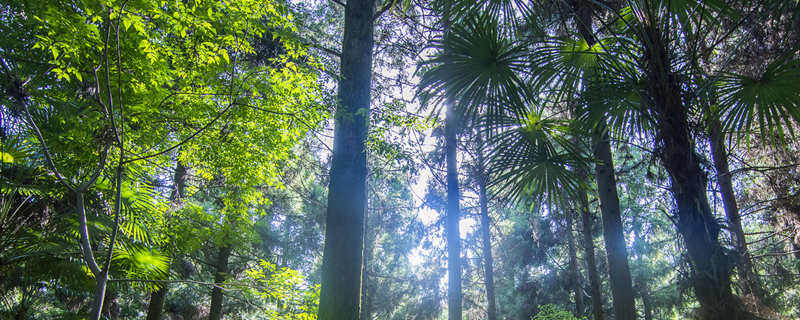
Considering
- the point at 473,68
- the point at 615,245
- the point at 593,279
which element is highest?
the point at 473,68

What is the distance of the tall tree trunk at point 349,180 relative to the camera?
3.77 m

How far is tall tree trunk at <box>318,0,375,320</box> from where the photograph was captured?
377 centimetres

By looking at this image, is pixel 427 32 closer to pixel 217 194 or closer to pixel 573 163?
pixel 573 163

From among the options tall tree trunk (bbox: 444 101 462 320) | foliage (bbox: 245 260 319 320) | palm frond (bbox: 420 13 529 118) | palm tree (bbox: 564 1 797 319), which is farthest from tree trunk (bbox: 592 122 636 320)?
foliage (bbox: 245 260 319 320)

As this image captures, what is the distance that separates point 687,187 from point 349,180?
297cm

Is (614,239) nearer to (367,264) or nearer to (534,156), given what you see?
(534,156)

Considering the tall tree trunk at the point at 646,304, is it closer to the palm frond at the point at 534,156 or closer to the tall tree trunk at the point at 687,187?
the palm frond at the point at 534,156

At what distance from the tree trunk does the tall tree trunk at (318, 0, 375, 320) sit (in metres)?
3.24

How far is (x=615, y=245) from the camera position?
5.38 metres

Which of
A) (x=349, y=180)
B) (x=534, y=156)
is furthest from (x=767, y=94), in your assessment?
(x=349, y=180)

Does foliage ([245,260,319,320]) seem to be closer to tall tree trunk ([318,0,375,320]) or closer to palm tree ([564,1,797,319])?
tall tree trunk ([318,0,375,320])

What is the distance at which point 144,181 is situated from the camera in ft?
14.1

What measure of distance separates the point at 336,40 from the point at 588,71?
22.5 ft

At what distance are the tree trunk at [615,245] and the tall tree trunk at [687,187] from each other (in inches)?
95.4
